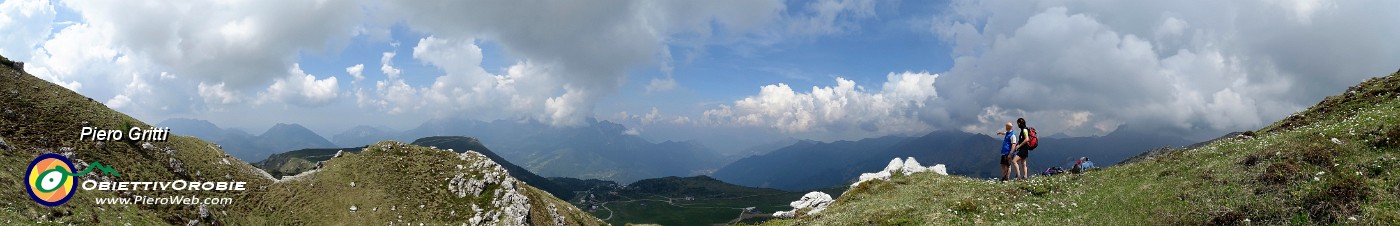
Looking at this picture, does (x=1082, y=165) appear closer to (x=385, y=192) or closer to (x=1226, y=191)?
(x=1226, y=191)

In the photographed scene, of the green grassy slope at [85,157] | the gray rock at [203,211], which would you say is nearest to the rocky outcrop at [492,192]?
the green grassy slope at [85,157]

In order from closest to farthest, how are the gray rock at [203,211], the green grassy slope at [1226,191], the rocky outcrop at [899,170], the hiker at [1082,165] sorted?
the green grassy slope at [1226,191], the hiker at [1082,165], the gray rock at [203,211], the rocky outcrop at [899,170]

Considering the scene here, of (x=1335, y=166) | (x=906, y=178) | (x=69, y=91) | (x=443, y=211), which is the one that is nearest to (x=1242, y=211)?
(x=1335, y=166)

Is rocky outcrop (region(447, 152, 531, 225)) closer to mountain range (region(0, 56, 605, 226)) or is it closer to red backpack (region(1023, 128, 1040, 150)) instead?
mountain range (region(0, 56, 605, 226))

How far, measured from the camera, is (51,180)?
4772 cm

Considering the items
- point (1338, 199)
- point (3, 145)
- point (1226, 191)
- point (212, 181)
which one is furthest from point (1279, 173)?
point (212, 181)

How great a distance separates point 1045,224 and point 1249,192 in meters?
6.18

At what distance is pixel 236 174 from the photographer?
7100cm

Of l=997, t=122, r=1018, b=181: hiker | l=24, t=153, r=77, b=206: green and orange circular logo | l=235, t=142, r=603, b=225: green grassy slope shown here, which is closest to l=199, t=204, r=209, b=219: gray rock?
l=235, t=142, r=603, b=225: green grassy slope

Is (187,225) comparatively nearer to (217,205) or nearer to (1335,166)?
(217,205)
